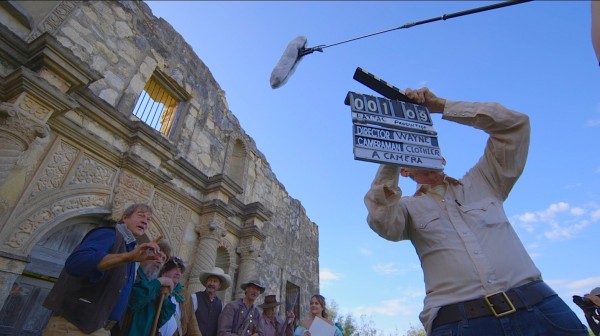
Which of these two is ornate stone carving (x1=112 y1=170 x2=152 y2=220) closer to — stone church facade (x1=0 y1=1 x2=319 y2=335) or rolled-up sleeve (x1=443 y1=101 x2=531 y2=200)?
stone church facade (x1=0 y1=1 x2=319 y2=335)

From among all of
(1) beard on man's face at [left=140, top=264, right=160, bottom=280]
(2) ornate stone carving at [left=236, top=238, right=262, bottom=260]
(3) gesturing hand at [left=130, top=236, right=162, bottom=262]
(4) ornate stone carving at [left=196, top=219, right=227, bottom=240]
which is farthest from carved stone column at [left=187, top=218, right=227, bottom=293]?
(3) gesturing hand at [left=130, top=236, right=162, bottom=262]

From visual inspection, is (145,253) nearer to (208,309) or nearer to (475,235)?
(475,235)

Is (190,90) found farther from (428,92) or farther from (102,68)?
(428,92)

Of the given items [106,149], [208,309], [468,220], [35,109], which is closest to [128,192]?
[106,149]

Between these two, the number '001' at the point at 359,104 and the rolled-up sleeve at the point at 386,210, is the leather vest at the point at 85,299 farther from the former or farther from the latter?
the number '001' at the point at 359,104

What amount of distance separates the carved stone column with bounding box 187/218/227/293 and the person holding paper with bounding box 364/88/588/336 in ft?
15.5

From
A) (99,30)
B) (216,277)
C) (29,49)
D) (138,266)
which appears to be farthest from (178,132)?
(138,266)

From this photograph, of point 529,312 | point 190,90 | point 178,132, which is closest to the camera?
point 529,312

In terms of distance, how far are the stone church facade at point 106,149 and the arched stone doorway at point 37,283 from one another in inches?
0.5

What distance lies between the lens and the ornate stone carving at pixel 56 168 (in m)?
4.07

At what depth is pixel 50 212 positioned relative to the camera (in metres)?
4.10

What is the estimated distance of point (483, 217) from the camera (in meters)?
1.58

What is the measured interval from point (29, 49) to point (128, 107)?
5.24ft

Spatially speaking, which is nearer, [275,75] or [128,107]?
[275,75]
